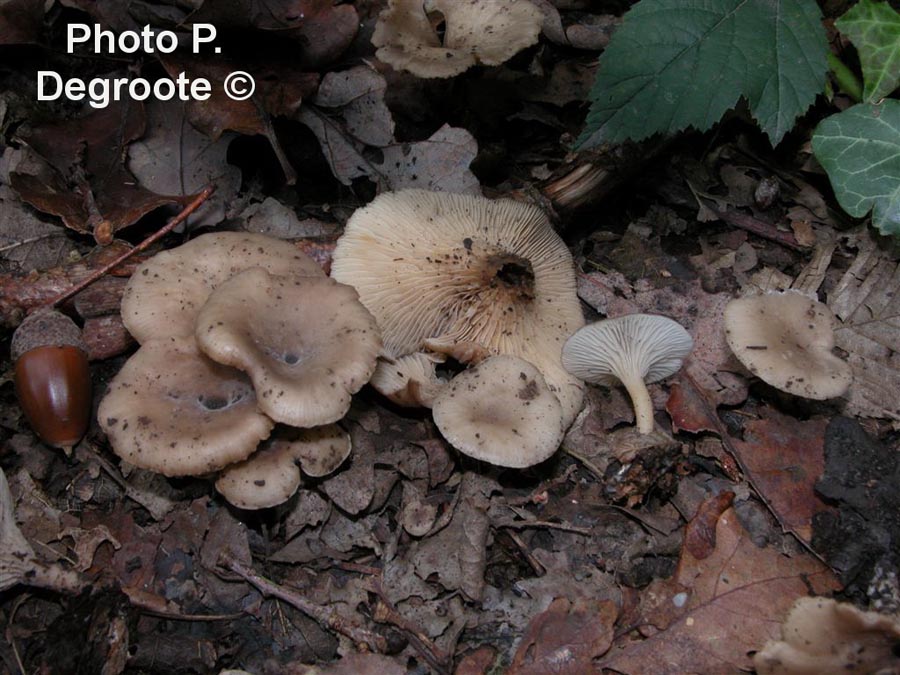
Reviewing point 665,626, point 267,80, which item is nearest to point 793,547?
point 665,626

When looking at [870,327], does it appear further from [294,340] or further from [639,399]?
[294,340]

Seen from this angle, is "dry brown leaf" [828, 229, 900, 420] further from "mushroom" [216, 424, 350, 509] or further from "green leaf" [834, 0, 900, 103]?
"mushroom" [216, 424, 350, 509]

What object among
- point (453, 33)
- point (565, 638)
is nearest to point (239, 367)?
point (565, 638)

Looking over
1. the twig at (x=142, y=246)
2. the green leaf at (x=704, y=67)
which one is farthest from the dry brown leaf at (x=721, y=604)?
Result: the twig at (x=142, y=246)

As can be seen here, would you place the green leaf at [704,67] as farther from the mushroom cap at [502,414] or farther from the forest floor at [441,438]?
the mushroom cap at [502,414]

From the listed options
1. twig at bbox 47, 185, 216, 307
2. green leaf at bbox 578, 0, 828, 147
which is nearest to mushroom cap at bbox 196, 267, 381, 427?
twig at bbox 47, 185, 216, 307
